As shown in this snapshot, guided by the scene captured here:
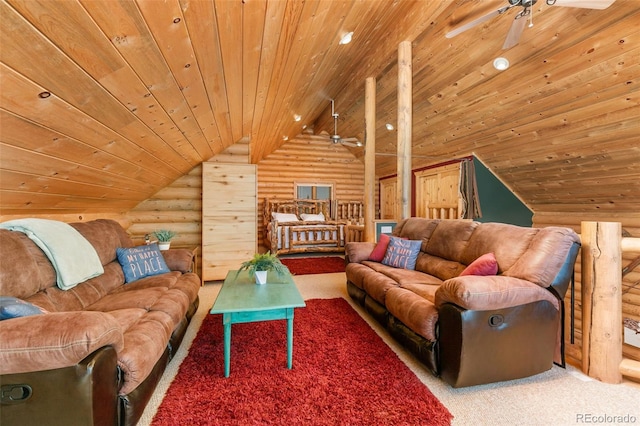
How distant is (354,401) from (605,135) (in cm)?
408

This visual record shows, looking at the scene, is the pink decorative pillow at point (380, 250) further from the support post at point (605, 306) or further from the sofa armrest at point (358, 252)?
the support post at point (605, 306)

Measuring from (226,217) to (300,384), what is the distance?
108 inches

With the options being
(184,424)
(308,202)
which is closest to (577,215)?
(308,202)

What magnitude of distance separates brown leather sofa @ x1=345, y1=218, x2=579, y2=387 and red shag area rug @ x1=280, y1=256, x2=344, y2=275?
262 cm

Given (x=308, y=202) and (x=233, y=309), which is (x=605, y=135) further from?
(x=308, y=202)

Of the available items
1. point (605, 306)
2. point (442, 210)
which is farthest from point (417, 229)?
point (442, 210)

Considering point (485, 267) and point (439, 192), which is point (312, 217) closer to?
point (439, 192)

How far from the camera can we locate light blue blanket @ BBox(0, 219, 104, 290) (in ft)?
5.64

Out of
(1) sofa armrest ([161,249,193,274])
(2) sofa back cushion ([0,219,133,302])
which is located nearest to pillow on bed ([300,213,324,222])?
(1) sofa armrest ([161,249,193,274])

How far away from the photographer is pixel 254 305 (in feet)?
5.78

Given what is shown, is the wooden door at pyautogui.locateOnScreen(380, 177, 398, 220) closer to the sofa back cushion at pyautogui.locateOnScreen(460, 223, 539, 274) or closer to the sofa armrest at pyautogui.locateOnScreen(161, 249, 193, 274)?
the sofa back cushion at pyautogui.locateOnScreen(460, 223, 539, 274)

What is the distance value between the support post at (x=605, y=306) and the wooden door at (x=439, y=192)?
13.2ft

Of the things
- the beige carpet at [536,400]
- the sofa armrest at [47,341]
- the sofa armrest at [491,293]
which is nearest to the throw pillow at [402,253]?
the beige carpet at [536,400]

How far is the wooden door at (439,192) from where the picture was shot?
581 centimetres
